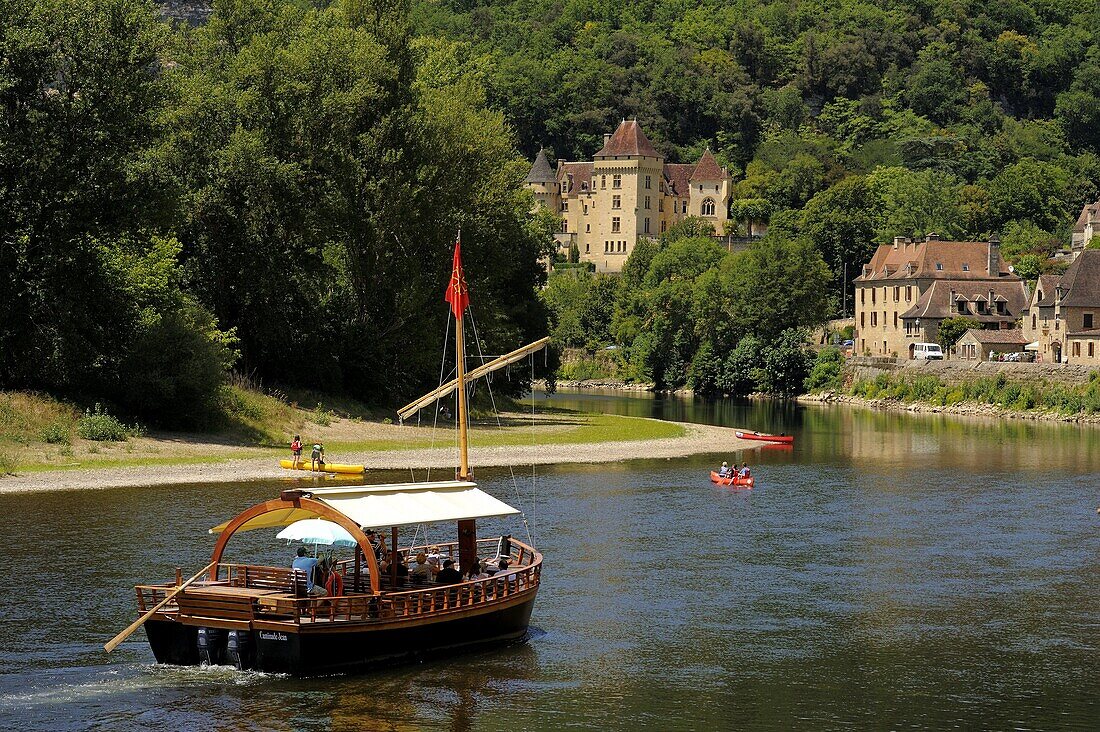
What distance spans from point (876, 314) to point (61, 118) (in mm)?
112494

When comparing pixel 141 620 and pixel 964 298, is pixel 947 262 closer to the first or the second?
pixel 964 298

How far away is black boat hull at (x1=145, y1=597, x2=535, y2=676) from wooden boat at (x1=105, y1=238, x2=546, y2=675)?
0.07 feet

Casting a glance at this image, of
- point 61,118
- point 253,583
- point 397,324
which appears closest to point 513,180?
point 397,324

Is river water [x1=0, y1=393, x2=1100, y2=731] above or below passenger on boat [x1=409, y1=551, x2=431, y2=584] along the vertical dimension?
below

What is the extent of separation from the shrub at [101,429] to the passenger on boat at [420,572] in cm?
3461

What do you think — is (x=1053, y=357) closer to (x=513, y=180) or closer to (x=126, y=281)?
(x=513, y=180)

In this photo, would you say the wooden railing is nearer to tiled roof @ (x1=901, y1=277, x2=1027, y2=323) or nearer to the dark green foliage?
the dark green foliage

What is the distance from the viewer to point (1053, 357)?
13962 centimetres

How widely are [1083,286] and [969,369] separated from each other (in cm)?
1246

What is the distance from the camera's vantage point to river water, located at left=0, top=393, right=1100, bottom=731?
1280 inches

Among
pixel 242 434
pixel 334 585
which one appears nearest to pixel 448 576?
pixel 334 585

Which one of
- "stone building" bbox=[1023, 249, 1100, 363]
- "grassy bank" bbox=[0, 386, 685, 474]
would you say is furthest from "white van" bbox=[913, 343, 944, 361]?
"grassy bank" bbox=[0, 386, 685, 474]

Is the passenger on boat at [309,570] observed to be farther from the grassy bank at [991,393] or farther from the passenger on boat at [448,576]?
the grassy bank at [991,393]

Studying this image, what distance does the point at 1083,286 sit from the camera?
13700cm
